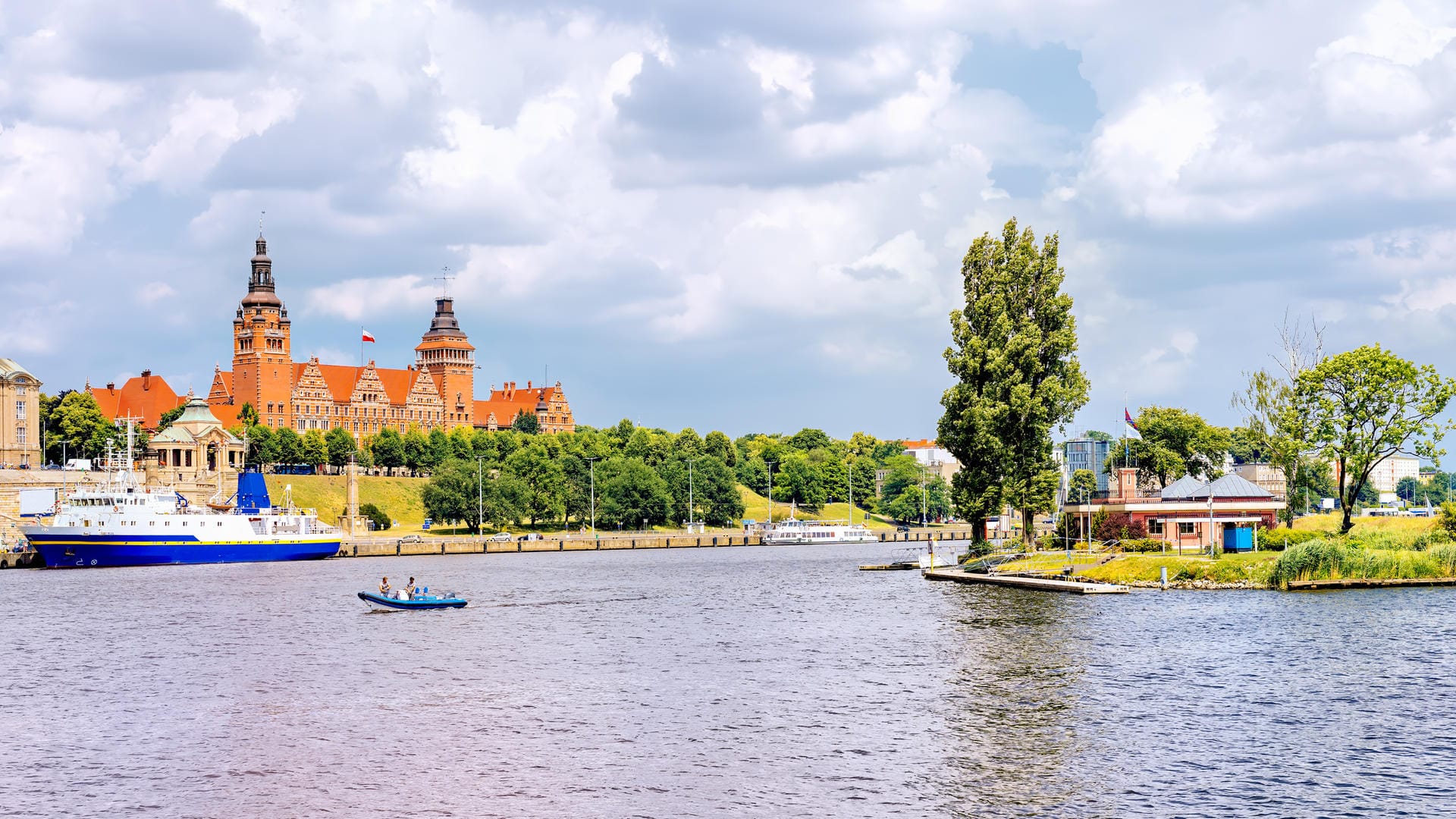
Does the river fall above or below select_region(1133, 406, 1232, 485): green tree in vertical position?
below

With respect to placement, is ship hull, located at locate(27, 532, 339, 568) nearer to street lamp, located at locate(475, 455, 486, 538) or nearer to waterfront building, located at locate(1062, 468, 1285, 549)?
street lamp, located at locate(475, 455, 486, 538)

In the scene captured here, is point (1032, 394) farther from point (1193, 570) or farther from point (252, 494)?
point (252, 494)

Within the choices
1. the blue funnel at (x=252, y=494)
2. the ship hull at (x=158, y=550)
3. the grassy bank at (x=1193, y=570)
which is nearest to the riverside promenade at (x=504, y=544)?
the ship hull at (x=158, y=550)

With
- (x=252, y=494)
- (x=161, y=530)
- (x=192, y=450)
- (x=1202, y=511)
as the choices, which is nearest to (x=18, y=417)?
(x=192, y=450)

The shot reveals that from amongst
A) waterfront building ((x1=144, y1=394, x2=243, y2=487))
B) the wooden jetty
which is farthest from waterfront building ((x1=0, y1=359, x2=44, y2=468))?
the wooden jetty

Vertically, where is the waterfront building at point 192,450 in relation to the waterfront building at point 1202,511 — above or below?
above

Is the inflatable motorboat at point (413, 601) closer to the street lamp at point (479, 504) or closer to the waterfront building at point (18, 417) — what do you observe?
the street lamp at point (479, 504)

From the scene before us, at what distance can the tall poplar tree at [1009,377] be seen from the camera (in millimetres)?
94500

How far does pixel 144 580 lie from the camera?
121 m

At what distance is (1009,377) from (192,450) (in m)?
131

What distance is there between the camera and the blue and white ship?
138375mm

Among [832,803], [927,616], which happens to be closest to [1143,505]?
[927,616]

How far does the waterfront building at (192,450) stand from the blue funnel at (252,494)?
71.9ft

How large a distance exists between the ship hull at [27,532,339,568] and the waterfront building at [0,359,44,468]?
41573 millimetres
